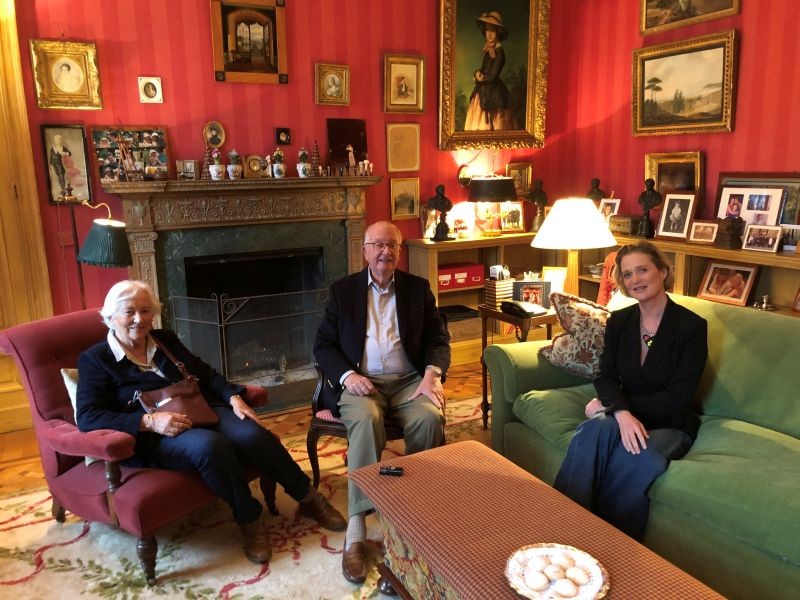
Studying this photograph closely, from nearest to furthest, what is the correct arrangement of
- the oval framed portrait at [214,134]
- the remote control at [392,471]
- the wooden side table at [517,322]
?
the remote control at [392,471] < the wooden side table at [517,322] < the oval framed portrait at [214,134]

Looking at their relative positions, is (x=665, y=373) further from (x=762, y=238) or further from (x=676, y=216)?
(x=676, y=216)

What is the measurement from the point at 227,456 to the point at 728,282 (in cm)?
297

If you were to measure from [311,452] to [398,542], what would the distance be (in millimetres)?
929

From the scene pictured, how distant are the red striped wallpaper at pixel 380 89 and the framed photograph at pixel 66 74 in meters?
0.05

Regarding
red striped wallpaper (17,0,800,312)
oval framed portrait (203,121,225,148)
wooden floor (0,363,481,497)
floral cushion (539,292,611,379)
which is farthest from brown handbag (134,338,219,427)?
oval framed portrait (203,121,225,148)

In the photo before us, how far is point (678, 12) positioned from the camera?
397 centimetres

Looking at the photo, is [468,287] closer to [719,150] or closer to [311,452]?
[719,150]

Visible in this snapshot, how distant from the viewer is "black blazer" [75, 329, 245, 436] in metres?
2.29

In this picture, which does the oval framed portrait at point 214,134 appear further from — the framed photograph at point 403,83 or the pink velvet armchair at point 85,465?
the pink velvet armchair at point 85,465

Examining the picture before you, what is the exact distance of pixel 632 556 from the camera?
160 centimetres

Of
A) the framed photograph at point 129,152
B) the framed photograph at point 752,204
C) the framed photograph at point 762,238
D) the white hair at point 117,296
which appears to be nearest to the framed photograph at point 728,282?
the framed photograph at point 762,238

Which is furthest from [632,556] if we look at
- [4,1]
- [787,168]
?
[4,1]

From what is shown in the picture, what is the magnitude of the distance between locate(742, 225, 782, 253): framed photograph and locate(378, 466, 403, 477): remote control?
2.53 m

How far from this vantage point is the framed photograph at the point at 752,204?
3498mm
